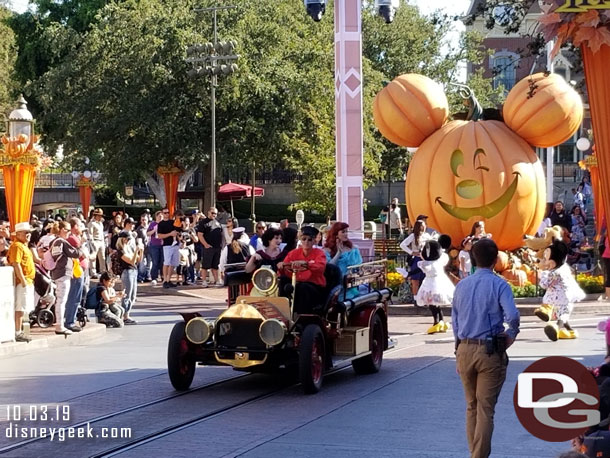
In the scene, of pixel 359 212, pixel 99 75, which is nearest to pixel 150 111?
pixel 99 75

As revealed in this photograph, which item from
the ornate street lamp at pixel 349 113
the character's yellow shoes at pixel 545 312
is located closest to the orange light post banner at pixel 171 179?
the ornate street lamp at pixel 349 113

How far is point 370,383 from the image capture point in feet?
38.9

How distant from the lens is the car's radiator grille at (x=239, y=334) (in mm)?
11102

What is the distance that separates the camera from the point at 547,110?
21016 mm

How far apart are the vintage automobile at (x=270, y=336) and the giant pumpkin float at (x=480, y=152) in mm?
9564

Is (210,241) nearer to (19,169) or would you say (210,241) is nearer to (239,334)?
(19,169)

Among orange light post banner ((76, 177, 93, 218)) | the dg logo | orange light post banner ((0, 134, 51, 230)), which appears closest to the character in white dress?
orange light post banner ((0, 134, 51, 230))

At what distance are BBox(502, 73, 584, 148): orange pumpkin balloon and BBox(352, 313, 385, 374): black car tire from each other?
9291mm

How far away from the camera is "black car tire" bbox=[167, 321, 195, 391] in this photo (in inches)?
439

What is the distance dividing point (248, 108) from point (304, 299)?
2645 centimetres

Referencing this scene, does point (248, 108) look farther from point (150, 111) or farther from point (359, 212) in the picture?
point (359, 212)

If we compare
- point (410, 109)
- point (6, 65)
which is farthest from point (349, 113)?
point (6, 65)

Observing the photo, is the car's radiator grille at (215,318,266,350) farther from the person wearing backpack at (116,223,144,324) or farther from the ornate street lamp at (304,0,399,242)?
the ornate street lamp at (304,0,399,242)

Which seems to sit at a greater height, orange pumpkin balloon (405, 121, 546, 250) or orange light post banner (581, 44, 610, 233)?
orange pumpkin balloon (405, 121, 546, 250)
